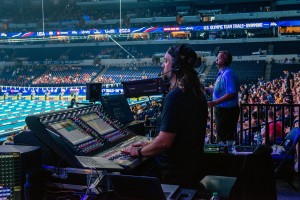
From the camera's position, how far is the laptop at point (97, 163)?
8.82 ft

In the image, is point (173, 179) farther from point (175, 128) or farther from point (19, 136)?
point (19, 136)

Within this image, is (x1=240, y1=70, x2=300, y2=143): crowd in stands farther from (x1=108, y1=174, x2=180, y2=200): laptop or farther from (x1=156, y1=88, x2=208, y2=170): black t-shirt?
(x1=108, y1=174, x2=180, y2=200): laptop

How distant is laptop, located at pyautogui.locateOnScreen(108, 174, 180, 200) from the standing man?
281cm

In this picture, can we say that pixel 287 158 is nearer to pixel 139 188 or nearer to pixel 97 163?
pixel 97 163

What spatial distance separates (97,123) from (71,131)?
1.57 ft

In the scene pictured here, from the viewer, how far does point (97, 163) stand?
9.07 feet

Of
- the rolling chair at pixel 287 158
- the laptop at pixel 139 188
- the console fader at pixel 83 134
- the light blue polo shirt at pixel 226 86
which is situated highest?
the light blue polo shirt at pixel 226 86

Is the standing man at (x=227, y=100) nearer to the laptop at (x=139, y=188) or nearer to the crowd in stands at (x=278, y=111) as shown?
the crowd in stands at (x=278, y=111)

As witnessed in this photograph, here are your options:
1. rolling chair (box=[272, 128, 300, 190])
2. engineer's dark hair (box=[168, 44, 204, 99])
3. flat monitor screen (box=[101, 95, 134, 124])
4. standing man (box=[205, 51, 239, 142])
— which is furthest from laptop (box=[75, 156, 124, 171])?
standing man (box=[205, 51, 239, 142])

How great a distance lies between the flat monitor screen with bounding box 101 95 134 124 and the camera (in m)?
4.17

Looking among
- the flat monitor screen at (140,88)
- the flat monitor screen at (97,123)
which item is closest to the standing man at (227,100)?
the flat monitor screen at (140,88)

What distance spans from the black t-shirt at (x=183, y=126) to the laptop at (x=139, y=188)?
12.2 inches

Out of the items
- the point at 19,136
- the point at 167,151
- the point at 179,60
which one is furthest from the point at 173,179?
the point at 19,136

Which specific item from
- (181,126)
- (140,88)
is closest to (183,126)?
(181,126)
